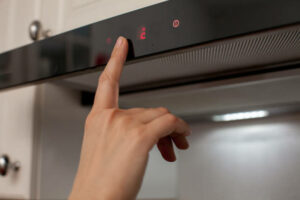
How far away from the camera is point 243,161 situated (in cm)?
71

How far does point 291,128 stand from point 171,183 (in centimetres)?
32

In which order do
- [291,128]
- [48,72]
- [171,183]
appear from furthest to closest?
[171,183] < [291,128] < [48,72]

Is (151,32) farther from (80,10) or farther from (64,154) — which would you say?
(64,154)

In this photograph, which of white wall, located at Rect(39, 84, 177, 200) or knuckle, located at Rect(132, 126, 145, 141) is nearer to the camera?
knuckle, located at Rect(132, 126, 145, 141)

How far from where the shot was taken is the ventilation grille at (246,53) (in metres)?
0.44

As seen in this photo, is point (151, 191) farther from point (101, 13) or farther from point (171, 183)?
point (101, 13)

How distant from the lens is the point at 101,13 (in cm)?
63

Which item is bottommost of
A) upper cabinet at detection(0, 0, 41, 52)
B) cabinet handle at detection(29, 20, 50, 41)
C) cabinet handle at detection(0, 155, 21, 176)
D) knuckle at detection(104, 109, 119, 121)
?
cabinet handle at detection(0, 155, 21, 176)

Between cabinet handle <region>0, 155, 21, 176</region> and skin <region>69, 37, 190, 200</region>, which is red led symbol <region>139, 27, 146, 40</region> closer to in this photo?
skin <region>69, 37, 190, 200</region>

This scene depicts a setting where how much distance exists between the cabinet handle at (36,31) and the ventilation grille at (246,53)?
36 cm

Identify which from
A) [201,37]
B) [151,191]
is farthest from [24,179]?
[201,37]

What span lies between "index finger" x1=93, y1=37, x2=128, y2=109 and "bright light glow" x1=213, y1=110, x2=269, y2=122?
0.37m

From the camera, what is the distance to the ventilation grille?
0.44 meters

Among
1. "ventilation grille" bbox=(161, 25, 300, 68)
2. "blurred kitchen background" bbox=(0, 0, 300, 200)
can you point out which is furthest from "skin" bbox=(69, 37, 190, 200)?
"blurred kitchen background" bbox=(0, 0, 300, 200)
